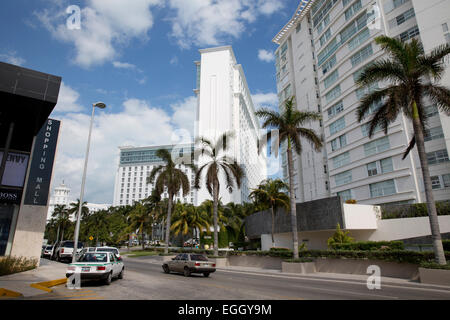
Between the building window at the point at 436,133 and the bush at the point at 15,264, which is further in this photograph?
the building window at the point at 436,133

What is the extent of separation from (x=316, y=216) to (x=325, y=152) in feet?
90.8

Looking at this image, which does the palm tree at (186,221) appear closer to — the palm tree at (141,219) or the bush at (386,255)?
the palm tree at (141,219)

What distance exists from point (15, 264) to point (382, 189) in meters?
41.8

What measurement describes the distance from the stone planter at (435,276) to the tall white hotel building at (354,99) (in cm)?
1716

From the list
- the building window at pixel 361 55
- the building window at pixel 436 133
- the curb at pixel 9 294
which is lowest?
the curb at pixel 9 294

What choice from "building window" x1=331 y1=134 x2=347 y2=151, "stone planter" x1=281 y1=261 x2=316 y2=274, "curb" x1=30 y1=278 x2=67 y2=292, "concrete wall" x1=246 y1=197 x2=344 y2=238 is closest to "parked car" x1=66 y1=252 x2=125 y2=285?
"curb" x1=30 y1=278 x2=67 y2=292

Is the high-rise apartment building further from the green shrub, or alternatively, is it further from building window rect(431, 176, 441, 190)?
the green shrub

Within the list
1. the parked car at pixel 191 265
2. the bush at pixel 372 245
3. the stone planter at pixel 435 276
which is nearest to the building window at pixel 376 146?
the bush at pixel 372 245

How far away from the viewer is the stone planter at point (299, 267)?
68.0 ft

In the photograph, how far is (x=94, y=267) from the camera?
481 inches

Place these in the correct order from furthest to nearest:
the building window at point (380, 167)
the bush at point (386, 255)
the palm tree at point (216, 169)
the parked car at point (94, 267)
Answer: the building window at point (380, 167), the palm tree at point (216, 169), the bush at point (386, 255), the parked car at point (94, 267)

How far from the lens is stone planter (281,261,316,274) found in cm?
2072

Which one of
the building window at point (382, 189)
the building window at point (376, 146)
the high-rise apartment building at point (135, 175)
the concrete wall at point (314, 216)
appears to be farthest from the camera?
the high-rise apartment building at point (135, 175)
